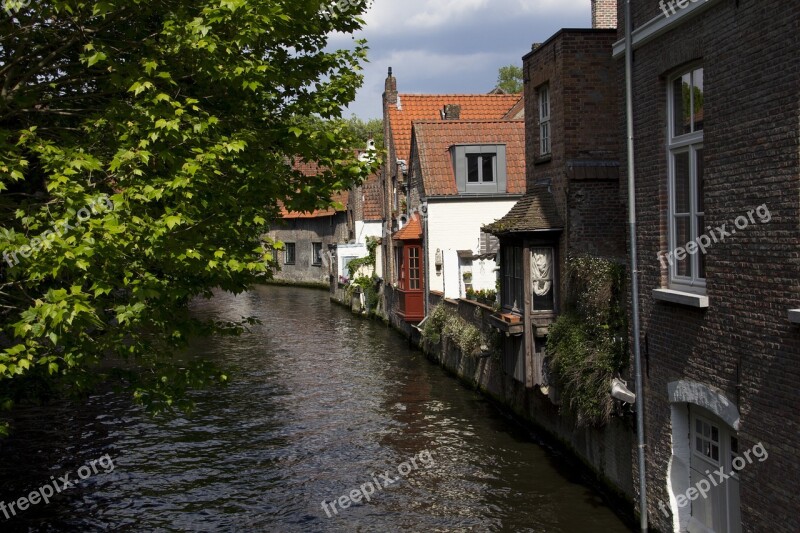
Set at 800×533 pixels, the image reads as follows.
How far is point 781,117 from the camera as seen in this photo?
7.90 m

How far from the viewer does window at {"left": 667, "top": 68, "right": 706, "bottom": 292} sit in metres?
9.77

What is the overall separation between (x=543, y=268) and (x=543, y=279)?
198 mm

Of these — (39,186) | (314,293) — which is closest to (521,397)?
(39,186)

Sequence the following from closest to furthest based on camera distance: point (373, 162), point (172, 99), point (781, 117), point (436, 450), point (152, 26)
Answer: point (781, 117) < point (172, 99) < point (152, 26) < point (373, 162) < point (436, 450)

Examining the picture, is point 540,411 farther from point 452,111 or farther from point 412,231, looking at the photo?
point 452,111

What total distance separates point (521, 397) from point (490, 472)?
3.29 meters

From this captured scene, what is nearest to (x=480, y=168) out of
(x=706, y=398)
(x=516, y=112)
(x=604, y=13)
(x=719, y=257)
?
(x=516, y=112)

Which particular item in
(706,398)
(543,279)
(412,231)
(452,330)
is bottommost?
(452,330)

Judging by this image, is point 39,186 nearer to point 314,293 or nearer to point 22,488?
point 22,488

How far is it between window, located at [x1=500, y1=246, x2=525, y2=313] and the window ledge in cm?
510

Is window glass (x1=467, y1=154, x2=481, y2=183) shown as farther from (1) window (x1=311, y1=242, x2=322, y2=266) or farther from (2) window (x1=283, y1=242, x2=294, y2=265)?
(2) window (x1=283, y1=242, x2=294, y2=265)

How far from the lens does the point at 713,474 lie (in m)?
9.64

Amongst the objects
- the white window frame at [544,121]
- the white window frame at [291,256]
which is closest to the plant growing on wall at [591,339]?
the white window frame at [544,121]

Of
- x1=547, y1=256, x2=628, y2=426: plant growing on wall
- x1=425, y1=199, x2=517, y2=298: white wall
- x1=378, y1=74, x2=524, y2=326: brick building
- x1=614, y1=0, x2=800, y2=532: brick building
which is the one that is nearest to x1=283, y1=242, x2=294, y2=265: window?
x1=378, y1=74, x2=524, y2=326: brick building
